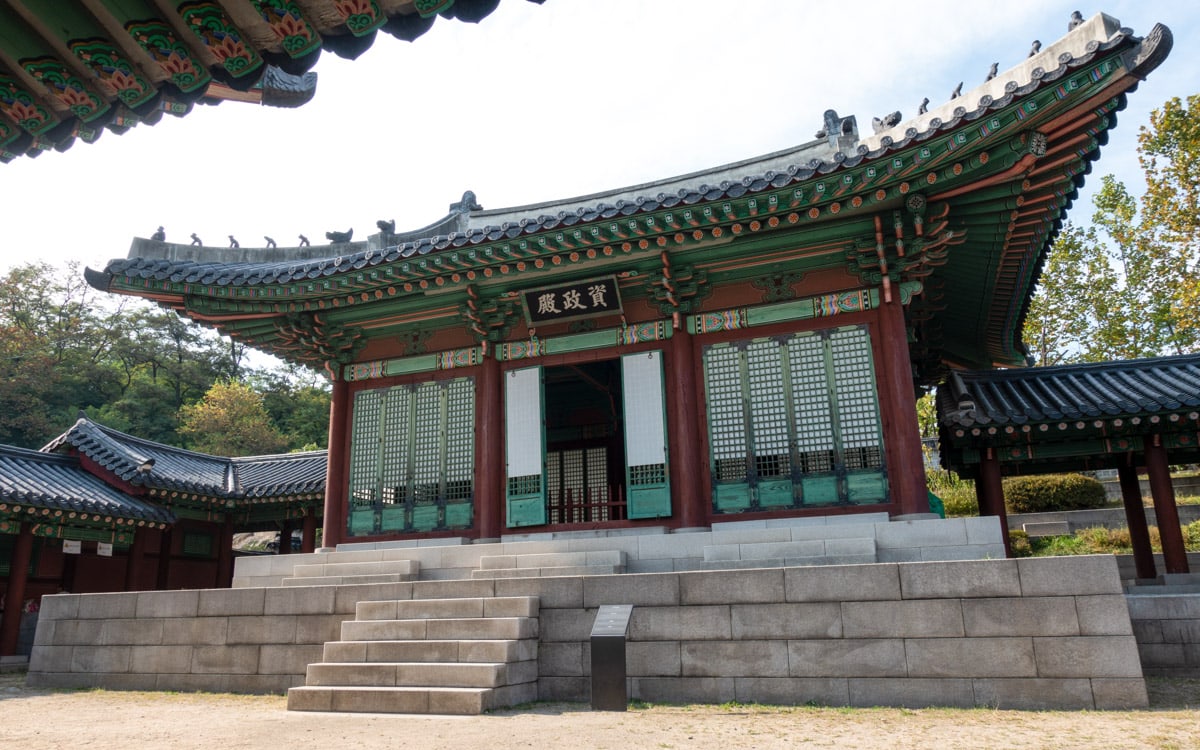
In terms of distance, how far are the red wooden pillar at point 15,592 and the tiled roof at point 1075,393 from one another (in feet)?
56.0

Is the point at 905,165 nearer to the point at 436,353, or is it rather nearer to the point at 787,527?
the point at 787,527

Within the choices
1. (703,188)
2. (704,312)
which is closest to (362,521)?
(704,312)

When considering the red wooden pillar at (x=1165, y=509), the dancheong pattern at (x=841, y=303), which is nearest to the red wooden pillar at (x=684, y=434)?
the dancheong pattern at (x=841, y=303)

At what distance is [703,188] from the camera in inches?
412

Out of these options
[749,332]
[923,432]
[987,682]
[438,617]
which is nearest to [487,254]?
[749,332]

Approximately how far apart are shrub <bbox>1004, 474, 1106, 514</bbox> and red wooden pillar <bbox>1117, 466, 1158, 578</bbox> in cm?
940

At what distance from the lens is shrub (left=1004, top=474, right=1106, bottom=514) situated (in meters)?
22.4

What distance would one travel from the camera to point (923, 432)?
27.3 metres

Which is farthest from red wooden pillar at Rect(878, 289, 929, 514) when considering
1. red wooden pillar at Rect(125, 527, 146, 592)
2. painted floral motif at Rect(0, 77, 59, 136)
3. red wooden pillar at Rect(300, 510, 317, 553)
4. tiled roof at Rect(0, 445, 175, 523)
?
red wooden pillar at Rect(125, 527, 146, 592)

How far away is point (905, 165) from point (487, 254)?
18.6ft

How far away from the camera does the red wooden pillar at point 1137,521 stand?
1324 cm

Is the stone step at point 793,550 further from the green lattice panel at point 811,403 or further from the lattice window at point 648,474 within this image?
the lattice window at point 648,474

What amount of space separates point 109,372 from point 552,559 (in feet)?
149

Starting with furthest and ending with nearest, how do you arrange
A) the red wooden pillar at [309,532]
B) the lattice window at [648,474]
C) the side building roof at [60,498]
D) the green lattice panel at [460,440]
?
the red wooden pillar at [309,532] → the side building roof at [60,498] → the green lattice panel at [460,440] → the lattice window at [648,474]
